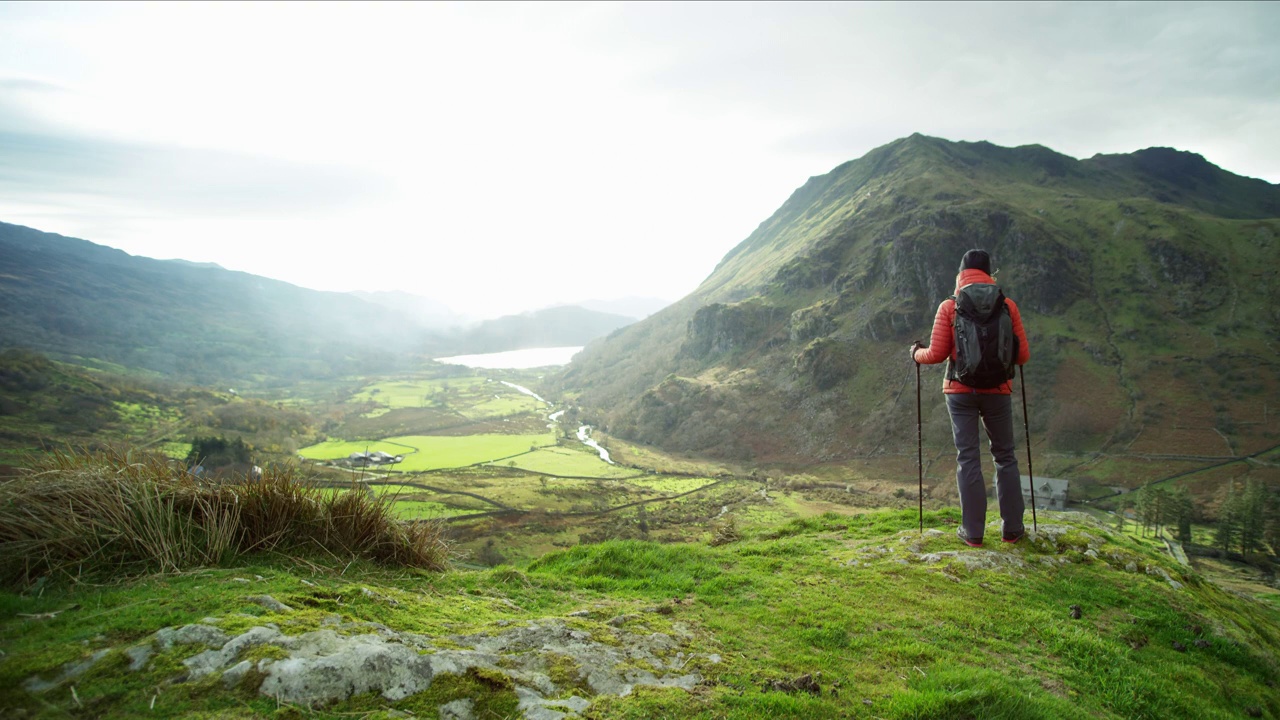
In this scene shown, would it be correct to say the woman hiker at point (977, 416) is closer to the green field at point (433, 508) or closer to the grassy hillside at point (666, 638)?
the grassy hillside at point (666, 638)

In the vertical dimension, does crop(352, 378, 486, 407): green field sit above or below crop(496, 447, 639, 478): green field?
above

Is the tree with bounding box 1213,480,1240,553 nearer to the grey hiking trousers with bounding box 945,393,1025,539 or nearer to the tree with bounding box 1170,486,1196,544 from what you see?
the tree with bounding box 1170,486,1196,544

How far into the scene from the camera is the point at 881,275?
10525 centimetres

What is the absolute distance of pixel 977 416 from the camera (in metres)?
8.55

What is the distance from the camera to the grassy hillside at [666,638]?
323cm

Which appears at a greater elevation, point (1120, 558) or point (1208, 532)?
point (1120, 558)

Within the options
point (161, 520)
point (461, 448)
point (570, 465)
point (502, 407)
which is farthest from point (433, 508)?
point (502, 407)

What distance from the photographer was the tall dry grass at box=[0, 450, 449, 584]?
4.38m

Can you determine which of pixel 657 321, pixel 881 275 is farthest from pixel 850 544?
pixel 657 321

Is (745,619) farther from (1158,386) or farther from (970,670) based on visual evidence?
(1158,386)

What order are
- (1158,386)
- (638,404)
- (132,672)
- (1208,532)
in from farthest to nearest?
(638,404) < (1158,386) < (1208,532) < (132,672)

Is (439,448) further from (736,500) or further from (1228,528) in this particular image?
(1228,528)

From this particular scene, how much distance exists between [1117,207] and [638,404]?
109 meters

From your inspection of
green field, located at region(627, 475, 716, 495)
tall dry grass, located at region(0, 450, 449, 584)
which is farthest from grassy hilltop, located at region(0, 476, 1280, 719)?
green field, located at region(627, 475, 716, 495)
